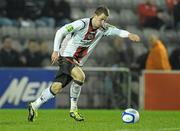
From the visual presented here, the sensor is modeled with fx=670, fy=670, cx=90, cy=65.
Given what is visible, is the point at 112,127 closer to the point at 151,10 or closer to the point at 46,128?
A: the point at 46,128

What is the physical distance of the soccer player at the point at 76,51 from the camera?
10.6 meters

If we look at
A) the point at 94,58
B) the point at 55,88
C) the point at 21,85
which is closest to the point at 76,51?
the point at 55,88

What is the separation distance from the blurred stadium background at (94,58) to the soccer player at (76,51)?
5.57 metres

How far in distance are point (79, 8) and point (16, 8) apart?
232 centimetres

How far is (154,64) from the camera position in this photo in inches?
712

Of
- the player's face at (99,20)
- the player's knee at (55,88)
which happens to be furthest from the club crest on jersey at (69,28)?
the player's knee at (55,88)

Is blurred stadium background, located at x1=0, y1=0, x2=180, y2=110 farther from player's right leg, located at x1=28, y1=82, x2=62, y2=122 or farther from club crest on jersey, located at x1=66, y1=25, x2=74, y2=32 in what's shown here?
club crest on jersey, located at x1=66, y1=25, x2=74, y2=32

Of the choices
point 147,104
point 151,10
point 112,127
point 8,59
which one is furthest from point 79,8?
point 112,127

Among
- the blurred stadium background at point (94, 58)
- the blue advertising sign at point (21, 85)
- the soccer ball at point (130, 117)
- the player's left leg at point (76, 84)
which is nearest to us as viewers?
the soccer ball at point (130, 117)

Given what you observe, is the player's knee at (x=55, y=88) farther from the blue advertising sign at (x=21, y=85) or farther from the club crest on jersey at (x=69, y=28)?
the blue advertising sign at (x=21, y=85)

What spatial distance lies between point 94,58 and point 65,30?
31.0 feet

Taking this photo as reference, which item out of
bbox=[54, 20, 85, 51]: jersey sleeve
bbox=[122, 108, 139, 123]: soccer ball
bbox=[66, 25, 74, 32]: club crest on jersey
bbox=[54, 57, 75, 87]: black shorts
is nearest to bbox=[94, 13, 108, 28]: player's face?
bbox=[54, 20, 85, 51]: jersey sleeve

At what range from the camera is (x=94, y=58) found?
1977cm

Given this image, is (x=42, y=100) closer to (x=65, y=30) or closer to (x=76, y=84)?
(x=76, y=84)
